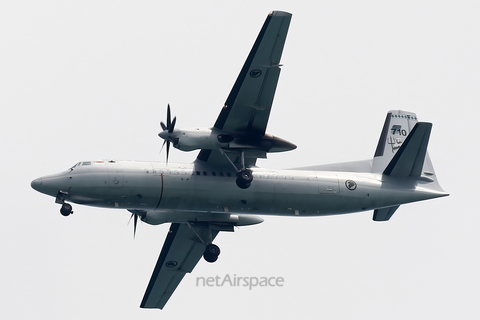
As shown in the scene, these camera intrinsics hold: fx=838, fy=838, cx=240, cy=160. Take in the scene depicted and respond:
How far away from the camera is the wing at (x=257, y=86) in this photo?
25.3 meters

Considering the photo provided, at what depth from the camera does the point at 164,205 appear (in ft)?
89.7

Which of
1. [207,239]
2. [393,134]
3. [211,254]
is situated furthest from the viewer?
[393,134]

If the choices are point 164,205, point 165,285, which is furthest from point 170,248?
point 164,205

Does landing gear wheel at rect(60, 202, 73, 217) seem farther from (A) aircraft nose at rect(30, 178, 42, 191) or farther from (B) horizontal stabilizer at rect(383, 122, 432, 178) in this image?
(B) horizontal stabilizer at rect(383, 122, 432, 178)

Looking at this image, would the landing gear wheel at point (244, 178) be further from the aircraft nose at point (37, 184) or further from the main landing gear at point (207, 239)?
the aircraft nose at point (37, 184)

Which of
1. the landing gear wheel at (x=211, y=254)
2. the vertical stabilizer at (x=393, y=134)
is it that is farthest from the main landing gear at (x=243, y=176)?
the vertical stabilizer at (x=393, y=134)

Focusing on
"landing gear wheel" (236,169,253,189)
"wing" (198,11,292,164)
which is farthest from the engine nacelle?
"landing gear wheel" (236,169,253,189)

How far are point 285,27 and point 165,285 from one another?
1244cm

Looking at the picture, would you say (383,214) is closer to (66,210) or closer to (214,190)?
(214,190)

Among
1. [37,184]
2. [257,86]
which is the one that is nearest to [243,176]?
[257,86]

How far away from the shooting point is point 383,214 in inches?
1210

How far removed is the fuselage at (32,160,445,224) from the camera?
26641 mm

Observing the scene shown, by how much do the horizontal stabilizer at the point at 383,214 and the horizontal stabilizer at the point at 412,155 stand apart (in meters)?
1.52

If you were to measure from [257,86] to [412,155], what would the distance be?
6.75 meters
